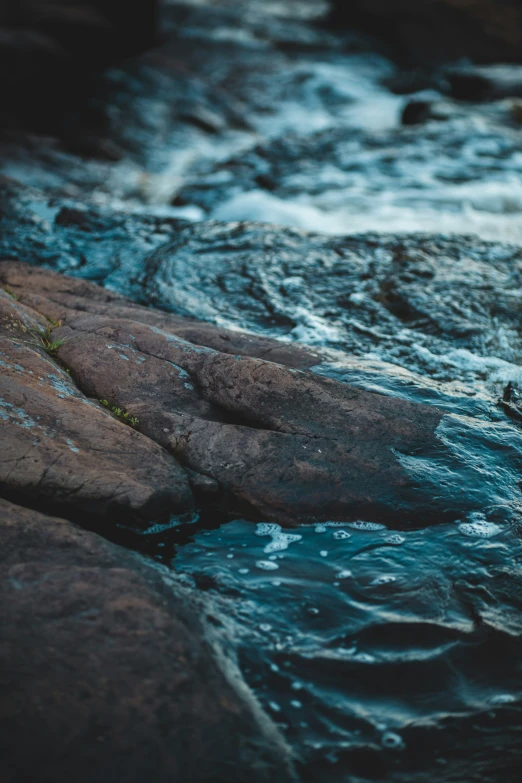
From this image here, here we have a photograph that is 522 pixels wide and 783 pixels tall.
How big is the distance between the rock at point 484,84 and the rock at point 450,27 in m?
3.19

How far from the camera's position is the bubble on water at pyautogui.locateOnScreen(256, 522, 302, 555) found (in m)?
4.41

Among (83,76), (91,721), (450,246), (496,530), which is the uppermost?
(83,76)

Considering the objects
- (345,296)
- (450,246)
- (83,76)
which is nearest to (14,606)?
(345,296)

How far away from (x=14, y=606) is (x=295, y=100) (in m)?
19.0

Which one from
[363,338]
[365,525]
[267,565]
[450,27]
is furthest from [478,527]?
[450,27]

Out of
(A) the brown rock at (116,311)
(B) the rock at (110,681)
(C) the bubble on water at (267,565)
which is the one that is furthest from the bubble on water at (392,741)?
(A) the brown rock at (116,311)

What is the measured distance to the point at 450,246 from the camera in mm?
9711

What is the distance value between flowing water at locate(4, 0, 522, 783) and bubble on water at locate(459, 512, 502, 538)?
0.07 feet

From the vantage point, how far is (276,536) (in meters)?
4.49

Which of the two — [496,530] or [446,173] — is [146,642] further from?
[446,173]

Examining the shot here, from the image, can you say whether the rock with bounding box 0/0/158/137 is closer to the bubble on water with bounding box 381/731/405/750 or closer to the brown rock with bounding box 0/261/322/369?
the brown rock with bounding box 0/261/322/369

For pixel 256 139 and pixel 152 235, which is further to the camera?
pixel 256 139

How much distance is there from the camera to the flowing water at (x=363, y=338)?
138 inches

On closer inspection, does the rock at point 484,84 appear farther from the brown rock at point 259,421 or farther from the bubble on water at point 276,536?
the bubble on water at point 276,536
